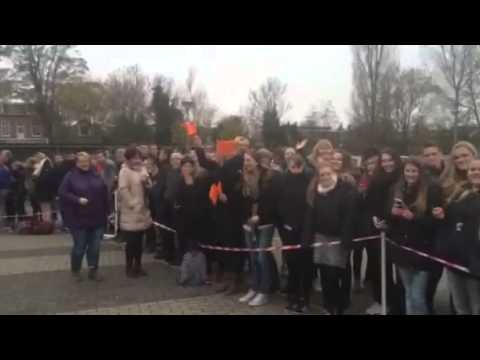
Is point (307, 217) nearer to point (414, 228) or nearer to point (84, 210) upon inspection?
point (414, 228)

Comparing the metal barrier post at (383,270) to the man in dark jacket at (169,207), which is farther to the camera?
the man in dark jacket at (169,207)

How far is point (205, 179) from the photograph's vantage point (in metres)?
7.73

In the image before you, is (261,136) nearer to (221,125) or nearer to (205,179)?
(221,125)

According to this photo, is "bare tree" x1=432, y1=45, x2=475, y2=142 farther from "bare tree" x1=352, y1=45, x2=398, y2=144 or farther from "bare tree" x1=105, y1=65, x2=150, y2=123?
"bare tree" x1=105, y1=65, x2=150, y2=123

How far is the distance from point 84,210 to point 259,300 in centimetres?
311

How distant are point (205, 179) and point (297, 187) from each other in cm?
181

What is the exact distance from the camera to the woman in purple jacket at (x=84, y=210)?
8.08 meters

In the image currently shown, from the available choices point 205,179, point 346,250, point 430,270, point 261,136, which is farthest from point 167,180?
point 261,136

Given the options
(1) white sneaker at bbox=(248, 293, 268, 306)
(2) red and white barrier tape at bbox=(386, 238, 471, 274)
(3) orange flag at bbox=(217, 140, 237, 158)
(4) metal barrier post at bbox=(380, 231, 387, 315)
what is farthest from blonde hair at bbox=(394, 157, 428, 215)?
(3) orange flag at bbox=(217, 140, 237, 158)

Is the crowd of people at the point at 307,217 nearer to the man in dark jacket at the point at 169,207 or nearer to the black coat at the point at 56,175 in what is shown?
the man in dark jacket at the point at 169,207

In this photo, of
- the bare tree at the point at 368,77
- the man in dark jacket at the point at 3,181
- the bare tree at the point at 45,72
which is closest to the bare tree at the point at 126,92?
the bare tree at the point at 45,72

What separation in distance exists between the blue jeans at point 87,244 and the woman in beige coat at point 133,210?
0.43m

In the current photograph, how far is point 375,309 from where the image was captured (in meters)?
6.21

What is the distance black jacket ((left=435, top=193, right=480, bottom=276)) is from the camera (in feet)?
15.7
